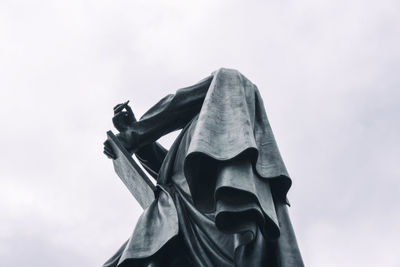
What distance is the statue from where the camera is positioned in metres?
4.92

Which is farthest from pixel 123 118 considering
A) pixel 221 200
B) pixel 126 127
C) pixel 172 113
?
pixel 221 200

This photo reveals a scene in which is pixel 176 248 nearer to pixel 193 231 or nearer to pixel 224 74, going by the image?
pixel 193 231

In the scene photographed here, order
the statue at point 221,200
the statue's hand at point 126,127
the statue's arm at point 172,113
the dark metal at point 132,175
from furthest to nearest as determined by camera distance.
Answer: the statue's hand at point 126,127 → the statue's arm at point 172,113 → the dark metal at point 132,175 → the statue at point 221,200

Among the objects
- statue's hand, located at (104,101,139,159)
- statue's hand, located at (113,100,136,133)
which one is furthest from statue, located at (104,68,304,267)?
statue's hand, located at (113,100,136,133)

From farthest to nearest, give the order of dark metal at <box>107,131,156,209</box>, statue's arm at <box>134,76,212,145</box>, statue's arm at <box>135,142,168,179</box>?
statue's arm at <box>135,142,168,179</box>, statue's arm at <box>134,76,212,145</box>, dark metal at <box>107,131,156,209</box>

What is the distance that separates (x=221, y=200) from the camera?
16.0 ft

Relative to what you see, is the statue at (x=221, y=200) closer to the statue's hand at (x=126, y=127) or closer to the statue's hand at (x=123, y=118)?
the statue's hand at (x=126, y=127)

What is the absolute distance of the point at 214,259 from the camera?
515cm

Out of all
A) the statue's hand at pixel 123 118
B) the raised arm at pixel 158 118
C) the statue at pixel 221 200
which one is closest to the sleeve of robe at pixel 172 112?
the raised arm at pixel 158 118

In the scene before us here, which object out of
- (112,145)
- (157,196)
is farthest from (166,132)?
(157,196)

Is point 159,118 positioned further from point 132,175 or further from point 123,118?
point 132,175

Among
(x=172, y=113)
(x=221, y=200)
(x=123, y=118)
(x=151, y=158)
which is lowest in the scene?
(x=221, y=200)

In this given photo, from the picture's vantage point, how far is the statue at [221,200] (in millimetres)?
4922

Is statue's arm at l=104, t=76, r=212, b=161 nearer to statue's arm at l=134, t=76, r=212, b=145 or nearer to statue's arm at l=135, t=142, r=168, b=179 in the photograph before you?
statue's arm at l=134, t=76, r=212, b=145
